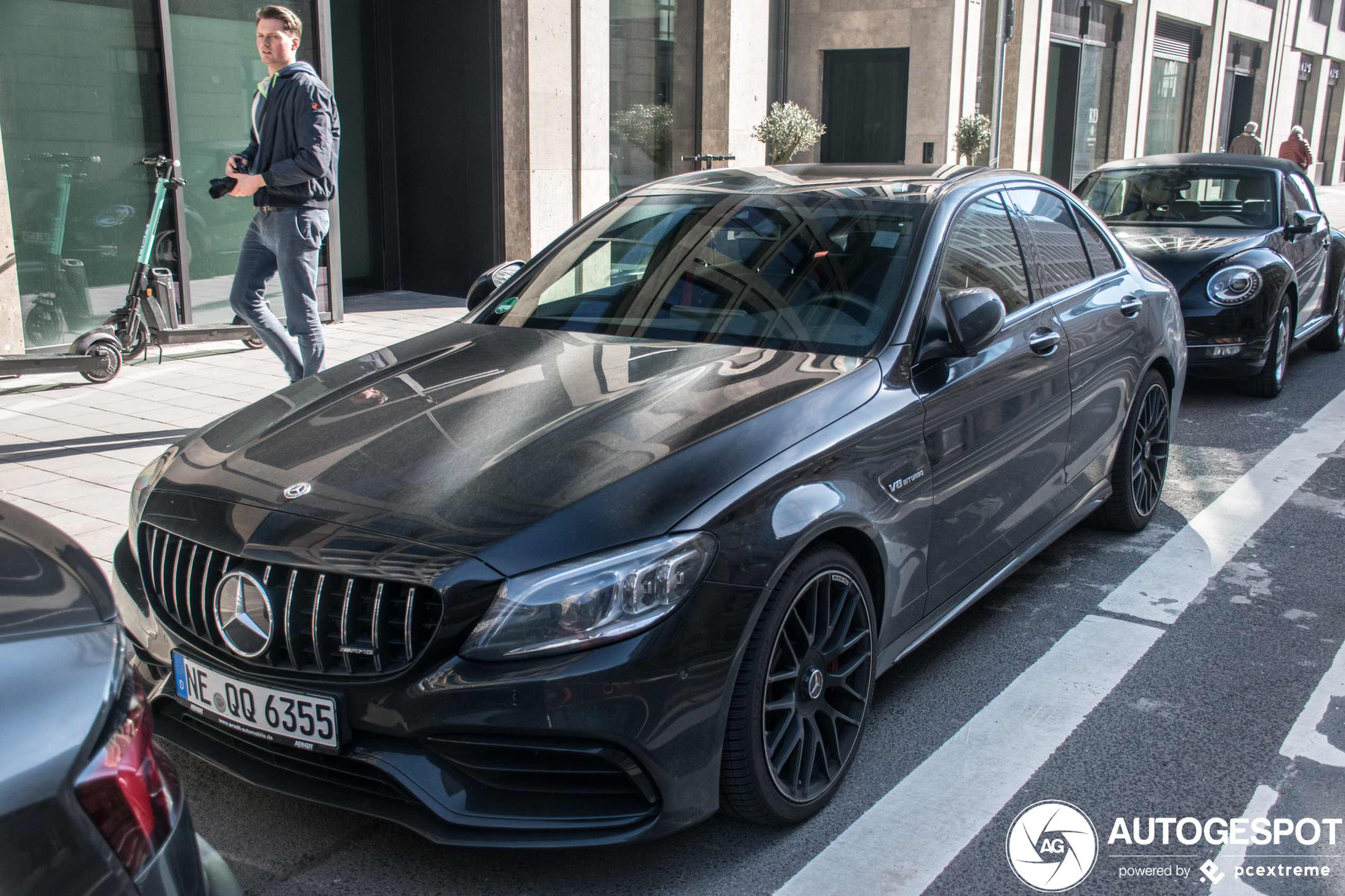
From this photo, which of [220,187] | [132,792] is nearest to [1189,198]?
[220,187]

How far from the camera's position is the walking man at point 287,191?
6219mm

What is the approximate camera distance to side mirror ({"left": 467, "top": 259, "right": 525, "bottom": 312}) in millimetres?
4559

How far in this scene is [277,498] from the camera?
2717 millimetres

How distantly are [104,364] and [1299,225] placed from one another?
8.11 m

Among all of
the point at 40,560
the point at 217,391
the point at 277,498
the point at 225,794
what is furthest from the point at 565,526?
the point at 217,391

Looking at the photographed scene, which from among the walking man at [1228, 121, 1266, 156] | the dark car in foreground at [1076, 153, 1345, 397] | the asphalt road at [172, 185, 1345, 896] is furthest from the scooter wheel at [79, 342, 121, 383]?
the walking man at [1228, 121, 1266, 156]

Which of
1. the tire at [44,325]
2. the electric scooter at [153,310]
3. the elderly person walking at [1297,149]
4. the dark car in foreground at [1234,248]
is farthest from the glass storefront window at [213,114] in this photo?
the elderly person walking at [1297,149]

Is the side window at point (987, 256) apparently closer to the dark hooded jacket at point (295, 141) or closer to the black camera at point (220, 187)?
the dark hooded jacket at point (295, 141)

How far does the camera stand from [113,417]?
6824 mm

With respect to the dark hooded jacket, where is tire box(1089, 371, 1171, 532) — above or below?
below

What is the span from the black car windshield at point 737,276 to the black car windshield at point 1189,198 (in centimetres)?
565

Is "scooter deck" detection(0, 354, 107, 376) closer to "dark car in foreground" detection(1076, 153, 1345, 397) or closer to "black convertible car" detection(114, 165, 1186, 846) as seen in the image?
"black convertible car" detection(114, 165, 1186, 846)

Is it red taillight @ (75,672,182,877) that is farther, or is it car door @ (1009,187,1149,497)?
car door @ (1009,187,1149,497)

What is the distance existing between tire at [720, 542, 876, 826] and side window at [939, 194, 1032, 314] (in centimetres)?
118
